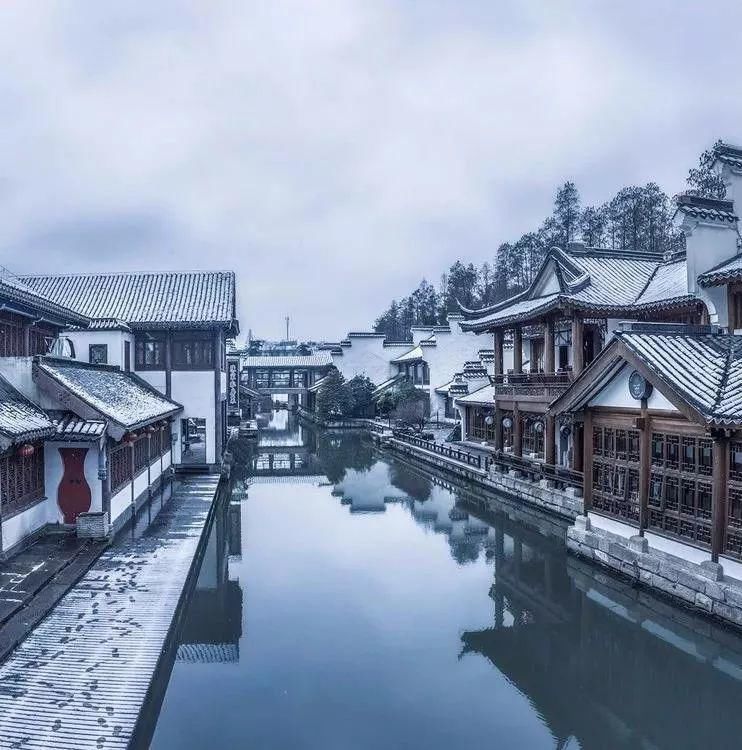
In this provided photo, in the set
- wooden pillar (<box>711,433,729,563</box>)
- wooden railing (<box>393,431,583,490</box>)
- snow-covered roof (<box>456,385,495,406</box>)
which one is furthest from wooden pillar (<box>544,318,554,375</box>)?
wooden pillar (<box>711,433,729,563</box>)

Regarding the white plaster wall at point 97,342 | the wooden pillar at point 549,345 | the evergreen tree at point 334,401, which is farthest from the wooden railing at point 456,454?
the evergreen tree at point 334,401

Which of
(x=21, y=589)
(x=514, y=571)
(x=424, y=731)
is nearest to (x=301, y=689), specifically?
(x=424, y=731)

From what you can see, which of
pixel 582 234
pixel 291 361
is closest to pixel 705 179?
pixel 582 234

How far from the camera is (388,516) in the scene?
66.9ft

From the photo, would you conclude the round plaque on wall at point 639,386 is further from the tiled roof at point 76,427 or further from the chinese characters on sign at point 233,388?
the chinese characters on sign at point 233,388

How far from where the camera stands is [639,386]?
12.6 meters

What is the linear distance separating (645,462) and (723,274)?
14.9 feet

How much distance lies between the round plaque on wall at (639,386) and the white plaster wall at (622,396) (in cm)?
11

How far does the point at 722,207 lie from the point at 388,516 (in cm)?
1289

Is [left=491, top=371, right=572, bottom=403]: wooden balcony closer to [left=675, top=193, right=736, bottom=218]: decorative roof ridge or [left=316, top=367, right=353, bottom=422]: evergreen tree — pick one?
[left=675, top=193, right=736, bottom=218]: decorative roof ridge

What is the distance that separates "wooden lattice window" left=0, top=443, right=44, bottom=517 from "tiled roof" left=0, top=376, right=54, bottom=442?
2.21 feet

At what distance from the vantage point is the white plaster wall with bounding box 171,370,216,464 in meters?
25.1

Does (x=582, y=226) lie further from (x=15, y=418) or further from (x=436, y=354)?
(x=15, y=418)

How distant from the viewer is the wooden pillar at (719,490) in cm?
1060
